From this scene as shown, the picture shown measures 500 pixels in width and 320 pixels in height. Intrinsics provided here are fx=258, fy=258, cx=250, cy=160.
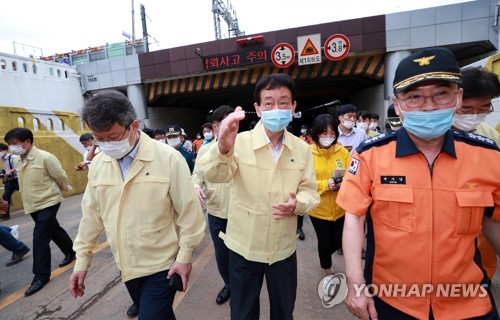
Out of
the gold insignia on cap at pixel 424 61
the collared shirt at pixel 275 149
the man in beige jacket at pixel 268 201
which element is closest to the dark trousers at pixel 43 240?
the man in beige jacket at pixel 268 201

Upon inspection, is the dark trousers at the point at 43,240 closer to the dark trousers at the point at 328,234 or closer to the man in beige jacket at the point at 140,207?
the man in beige jacket at the point at 140,207

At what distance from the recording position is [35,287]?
3211 mm

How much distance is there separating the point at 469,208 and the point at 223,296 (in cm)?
239

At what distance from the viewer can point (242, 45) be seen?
1018 cm

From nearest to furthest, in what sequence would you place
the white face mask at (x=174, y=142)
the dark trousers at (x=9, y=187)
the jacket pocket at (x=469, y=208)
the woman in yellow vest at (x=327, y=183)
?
the jacket pocket at (x=469, y=208) < the woman in yellow vest at (x=327, y=183) < the white face mask at (x=174, y=142) < the dark trousers at (x=9, y=187)

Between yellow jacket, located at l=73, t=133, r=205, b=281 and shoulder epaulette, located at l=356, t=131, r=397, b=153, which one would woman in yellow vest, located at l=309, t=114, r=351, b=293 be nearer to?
shoulder epaulette, located at l=356, t=131, r=397, b=153

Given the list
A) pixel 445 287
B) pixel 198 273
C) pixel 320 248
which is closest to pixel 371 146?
pixel 445 287

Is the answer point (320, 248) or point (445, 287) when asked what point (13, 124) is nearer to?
point (320, 248)

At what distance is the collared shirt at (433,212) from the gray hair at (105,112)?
1480 mm

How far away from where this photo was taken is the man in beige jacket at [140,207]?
5.52 ft

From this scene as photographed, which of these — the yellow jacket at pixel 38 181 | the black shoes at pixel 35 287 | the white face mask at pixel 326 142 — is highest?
the white face mask at pixel 326 142

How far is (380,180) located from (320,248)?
1845 millimetres

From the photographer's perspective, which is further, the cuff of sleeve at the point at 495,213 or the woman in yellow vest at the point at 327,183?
the woman in yellow vest at the point at 327,183

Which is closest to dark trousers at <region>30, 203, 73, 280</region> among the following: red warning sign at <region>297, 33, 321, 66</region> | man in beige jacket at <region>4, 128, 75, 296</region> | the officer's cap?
man in beige jacket at <region>4, 128, 75, 296</region>
